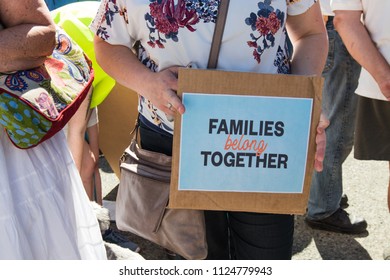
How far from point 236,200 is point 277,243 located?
0.35m

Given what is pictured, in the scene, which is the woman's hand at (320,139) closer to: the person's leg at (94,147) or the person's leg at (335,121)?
the person's leg at (335,121)

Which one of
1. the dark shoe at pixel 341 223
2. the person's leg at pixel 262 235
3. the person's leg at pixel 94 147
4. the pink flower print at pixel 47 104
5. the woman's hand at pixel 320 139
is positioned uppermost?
the pink flower print at pixel 47 104

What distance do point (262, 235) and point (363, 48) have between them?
3.15 ft

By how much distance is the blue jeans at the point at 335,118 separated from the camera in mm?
2988

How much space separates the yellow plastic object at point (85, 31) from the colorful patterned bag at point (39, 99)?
980 millimetres

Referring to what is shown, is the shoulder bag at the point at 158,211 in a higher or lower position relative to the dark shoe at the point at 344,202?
higher

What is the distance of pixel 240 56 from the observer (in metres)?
1.74

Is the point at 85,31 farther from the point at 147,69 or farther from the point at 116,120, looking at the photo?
the point at 147,69

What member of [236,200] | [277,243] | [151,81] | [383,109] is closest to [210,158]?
[236,200]

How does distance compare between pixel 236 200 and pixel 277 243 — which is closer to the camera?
pixel 236 200

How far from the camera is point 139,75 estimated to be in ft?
5.89

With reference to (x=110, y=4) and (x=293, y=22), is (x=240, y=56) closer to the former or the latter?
(x=293, y=22)

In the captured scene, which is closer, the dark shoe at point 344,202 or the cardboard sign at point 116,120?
the cardboard sign at point 116,120

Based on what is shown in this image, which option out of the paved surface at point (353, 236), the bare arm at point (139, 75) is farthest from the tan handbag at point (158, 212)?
the paved surface at point (353, 236)
